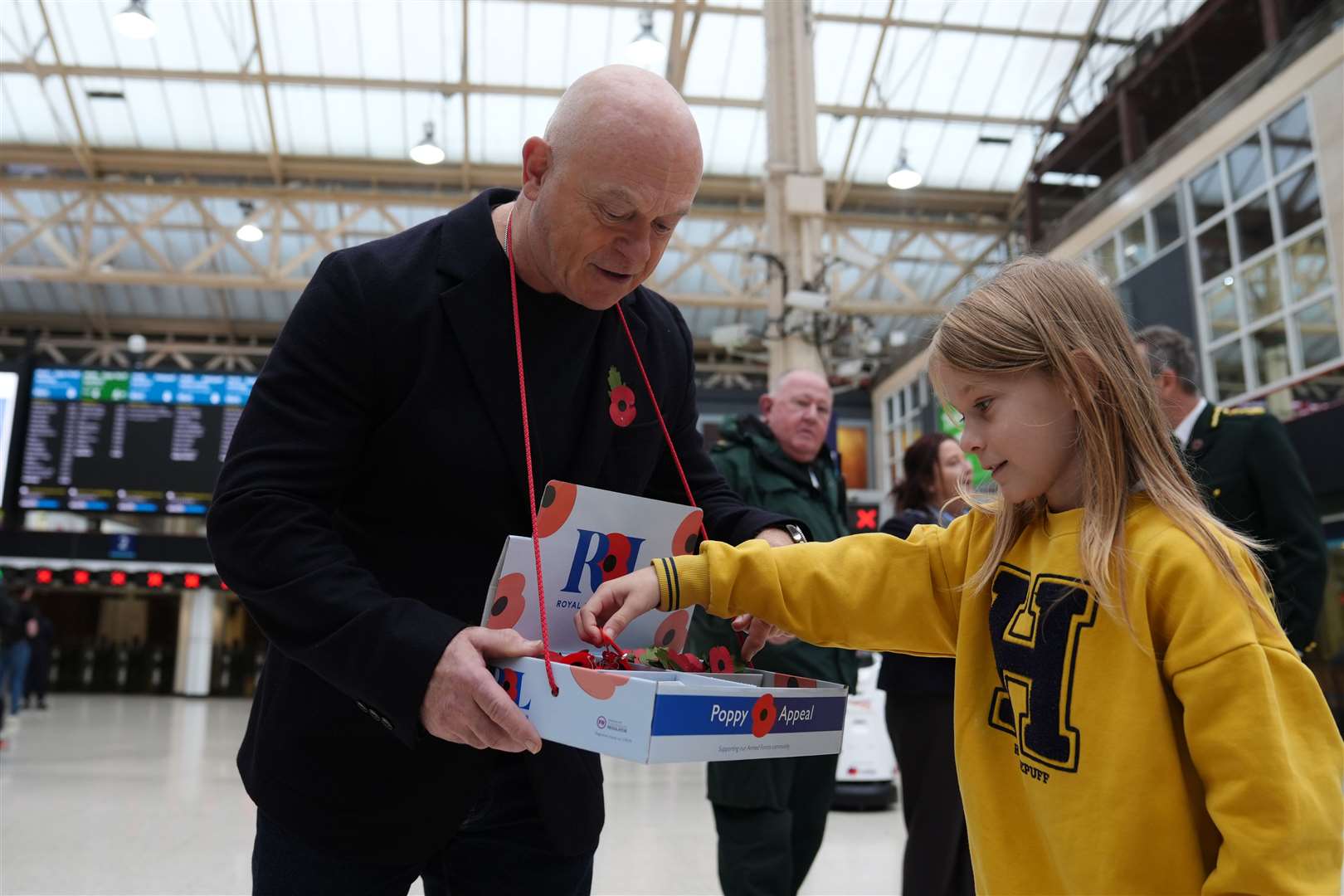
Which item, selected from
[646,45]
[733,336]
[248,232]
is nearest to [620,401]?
[733,336]

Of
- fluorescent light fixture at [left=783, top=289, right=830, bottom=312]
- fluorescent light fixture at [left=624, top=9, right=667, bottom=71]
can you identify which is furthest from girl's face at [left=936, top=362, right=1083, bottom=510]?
fluorescent light fixture at [left=624, top=9, right=667, bottom=71]

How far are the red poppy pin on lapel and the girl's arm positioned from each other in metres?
0.21

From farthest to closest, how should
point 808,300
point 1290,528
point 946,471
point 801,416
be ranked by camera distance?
1. point 808,300
2. point 801,416
3. point 946,471
4. point 1290,528

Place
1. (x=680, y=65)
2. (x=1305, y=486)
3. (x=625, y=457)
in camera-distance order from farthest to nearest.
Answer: (x=680, y=65), (x=1305, y=486), (x=625, y=457)

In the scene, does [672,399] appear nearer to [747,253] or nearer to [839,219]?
[747,253]

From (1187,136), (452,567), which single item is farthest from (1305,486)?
(1187,136)

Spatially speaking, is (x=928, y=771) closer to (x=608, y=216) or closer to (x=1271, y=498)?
(x=1271, y=498)

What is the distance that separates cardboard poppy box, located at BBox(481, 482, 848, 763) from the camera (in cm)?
99

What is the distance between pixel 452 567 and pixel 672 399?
1.46 feet

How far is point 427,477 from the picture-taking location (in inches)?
49.0

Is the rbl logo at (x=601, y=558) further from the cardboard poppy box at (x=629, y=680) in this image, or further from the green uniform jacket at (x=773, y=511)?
the green uniform jacket at (x=773, y=511)

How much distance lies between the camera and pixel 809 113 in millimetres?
9422

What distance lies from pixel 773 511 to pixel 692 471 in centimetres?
139

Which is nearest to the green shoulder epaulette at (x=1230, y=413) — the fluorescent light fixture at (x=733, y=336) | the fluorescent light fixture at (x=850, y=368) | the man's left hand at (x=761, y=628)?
the man's left hand at (x=761, y=628)
